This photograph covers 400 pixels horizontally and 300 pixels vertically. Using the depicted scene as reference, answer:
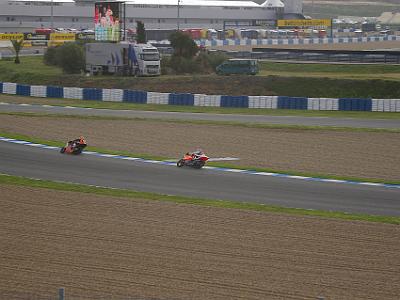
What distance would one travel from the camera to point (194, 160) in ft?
91.8

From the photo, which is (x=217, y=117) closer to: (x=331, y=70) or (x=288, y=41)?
(x=331, y=70)

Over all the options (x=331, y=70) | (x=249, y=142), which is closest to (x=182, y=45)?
(x=331, y=70)

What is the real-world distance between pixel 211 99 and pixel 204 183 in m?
22.1

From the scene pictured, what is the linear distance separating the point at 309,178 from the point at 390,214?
15.9 ft

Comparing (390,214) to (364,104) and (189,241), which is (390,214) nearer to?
(189,241)

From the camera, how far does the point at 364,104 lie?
146 feet

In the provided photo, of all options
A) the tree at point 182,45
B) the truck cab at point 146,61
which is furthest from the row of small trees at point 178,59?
the truck cab at point 146,61

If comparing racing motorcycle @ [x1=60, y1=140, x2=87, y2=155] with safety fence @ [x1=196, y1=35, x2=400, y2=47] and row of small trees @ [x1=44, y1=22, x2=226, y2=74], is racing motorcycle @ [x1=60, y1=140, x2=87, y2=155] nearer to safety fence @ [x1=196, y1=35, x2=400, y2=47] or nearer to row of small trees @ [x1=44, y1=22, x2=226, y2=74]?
row of small trees @ [x1=44, y1=22, x2=226, y2=74]

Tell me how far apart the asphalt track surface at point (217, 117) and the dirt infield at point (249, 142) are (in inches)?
111

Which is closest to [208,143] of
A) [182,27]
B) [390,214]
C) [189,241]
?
[390,214]

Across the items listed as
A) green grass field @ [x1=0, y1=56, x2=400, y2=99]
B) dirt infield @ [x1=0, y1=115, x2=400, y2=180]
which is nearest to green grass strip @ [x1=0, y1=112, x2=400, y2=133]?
dirt infield @ [x1=0, y1=115, x2=400, y2=180]

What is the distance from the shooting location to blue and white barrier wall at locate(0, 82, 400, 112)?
1757 inches

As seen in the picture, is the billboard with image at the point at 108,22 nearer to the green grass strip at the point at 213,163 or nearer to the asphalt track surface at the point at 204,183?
the green grass strip at the point at 213,163

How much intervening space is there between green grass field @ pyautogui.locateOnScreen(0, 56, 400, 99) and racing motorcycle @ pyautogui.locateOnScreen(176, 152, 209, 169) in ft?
75.0
